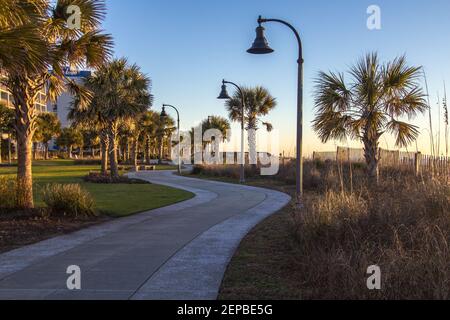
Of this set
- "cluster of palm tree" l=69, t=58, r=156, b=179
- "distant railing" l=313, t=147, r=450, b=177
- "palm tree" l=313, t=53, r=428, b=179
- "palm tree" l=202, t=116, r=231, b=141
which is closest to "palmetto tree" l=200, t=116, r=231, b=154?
"palm tree" l=202, t=116, r=231, b=141

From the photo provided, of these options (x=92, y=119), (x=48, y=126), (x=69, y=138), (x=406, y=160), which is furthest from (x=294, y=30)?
(x=69, y=138)

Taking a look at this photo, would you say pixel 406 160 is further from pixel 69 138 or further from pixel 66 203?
pixel 69 138

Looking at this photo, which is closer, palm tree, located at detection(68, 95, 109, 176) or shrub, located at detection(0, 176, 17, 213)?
shrub, located at detection(0, 176, 17, 213)

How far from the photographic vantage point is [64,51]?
12195 millimetres

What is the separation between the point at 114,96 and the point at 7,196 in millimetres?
17500

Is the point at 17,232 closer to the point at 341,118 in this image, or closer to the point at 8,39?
the point at 8,39

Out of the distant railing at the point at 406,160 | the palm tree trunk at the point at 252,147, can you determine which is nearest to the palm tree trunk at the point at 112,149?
the palm tree trunk at the point at 252,147

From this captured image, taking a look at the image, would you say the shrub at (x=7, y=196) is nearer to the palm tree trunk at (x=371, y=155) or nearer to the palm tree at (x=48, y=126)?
the palm tree trunk at (x=371, y=155)

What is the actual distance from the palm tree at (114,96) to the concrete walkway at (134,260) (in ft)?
58.7

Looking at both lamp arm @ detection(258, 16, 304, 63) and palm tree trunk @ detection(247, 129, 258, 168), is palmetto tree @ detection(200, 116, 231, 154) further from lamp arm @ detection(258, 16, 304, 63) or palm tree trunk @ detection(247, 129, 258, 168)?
lamp arm @ detection(258, 16, 304, 63)

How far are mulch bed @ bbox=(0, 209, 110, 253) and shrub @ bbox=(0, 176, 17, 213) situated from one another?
0.44 meters

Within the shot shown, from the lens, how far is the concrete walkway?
17.9 feet
